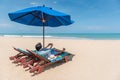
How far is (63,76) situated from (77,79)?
0.49 metres

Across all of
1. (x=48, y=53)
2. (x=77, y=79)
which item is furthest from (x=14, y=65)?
(x=77, y=79)

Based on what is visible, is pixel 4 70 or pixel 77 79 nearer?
pixel 77 79

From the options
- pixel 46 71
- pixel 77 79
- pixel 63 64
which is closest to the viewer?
pixel 77 79

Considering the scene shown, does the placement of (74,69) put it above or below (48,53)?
below

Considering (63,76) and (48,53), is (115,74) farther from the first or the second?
(48,53)

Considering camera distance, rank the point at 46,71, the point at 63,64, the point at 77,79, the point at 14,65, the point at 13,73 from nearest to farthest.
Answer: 1. the point at 77,79
2. the point at 13,73
3. the point at 46,71
4. the point at 14,65
5. the point at 63,64

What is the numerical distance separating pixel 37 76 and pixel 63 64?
1782mm

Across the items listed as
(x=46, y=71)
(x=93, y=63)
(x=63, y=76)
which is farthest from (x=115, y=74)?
(x=46, y=71)

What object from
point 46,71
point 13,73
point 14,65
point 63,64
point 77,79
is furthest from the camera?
point 63,64

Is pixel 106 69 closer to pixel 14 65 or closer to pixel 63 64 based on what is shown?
pixel 63 64

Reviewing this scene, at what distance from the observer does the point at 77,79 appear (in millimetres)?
4703

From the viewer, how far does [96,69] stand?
5.71 metres

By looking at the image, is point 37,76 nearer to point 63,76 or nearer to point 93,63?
point 63,76

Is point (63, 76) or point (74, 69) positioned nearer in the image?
point (63, 76)
